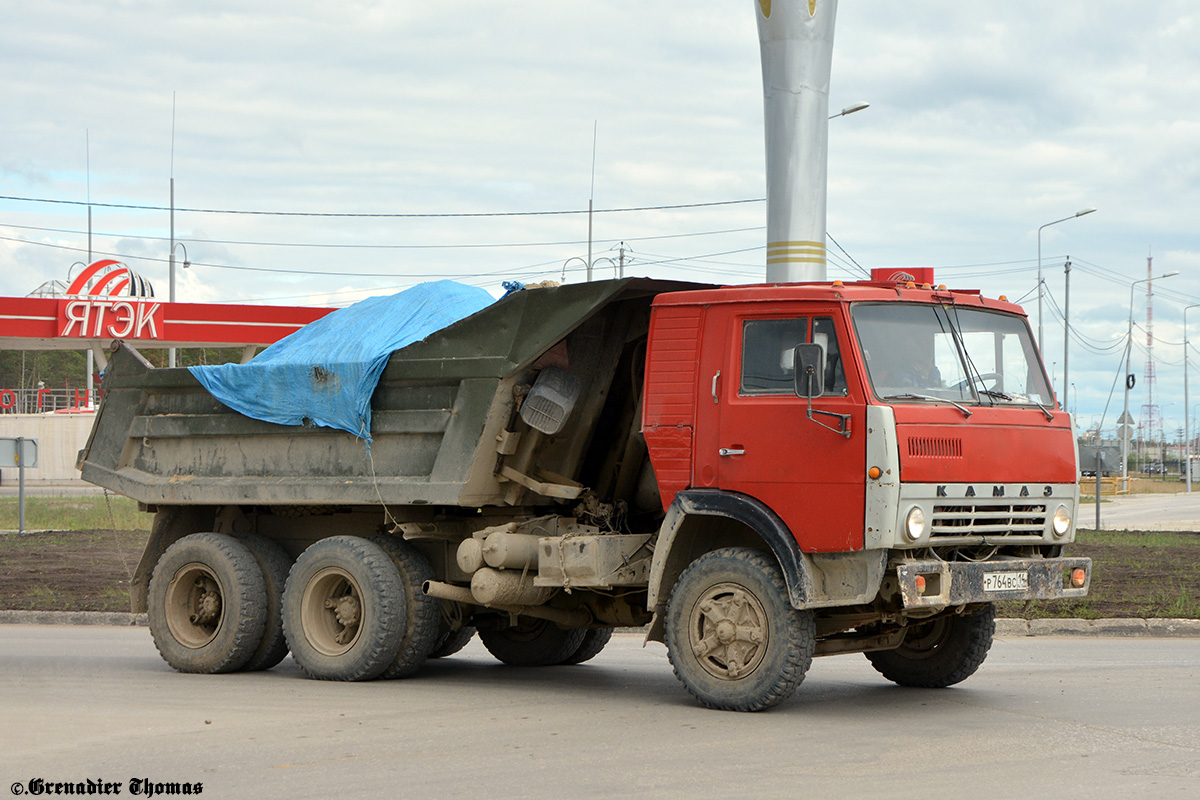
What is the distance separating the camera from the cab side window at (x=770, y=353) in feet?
27.5

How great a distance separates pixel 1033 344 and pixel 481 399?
3.74 metres

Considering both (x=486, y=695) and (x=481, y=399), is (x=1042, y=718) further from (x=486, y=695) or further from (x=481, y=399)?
(x=481, y=399)

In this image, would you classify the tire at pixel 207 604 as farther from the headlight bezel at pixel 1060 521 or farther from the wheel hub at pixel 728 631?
the headlight bezel at pixel 1060 521

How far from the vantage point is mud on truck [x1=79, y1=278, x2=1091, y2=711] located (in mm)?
8070

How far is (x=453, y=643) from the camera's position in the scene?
1183 cm

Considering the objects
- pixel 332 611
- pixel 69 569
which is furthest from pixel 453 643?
pixel 69 569

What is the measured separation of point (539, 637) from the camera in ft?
37.0

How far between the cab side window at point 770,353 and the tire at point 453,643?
4.03 metres

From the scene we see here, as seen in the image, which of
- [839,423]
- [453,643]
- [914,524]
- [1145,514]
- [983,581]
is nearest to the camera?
[914,524]

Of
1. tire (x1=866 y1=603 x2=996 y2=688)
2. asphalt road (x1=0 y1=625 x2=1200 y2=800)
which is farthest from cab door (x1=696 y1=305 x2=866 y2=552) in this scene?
tire (x1=866 y1=603 x2=996 y2=688)

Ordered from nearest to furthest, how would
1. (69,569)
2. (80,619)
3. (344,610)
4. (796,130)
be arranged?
1. (344,610)
2. (80,619)
3. (796,130)
4. (69,569)

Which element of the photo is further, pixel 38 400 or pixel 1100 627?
pixel 38 400

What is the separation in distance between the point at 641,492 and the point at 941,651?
236 centimetres

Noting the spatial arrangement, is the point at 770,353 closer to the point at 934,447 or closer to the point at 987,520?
the point at 934,447
